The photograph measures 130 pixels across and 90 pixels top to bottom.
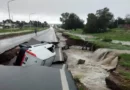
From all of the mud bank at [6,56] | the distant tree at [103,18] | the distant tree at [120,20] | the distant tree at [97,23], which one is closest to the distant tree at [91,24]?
the distant tree at [97,23]

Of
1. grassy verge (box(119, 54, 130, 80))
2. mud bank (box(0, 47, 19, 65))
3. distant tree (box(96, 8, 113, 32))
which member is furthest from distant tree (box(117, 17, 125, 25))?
mud bank (box(0, 47, 19, 65))

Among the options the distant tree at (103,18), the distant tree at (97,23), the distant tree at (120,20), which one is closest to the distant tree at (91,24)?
the distant tree at (97,23)

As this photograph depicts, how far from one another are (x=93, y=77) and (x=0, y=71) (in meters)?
10.4

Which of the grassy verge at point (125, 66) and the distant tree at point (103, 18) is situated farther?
the distant tree at point (103, 18)

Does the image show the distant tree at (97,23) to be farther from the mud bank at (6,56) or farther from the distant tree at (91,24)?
the mud bank at (6,56)

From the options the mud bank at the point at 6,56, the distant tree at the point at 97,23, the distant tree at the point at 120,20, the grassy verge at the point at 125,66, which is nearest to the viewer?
the grassy verge at the point at 125,66

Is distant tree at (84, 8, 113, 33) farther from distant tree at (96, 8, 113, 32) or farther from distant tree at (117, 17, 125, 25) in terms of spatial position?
distant tree at (117, 17, 125, 25)

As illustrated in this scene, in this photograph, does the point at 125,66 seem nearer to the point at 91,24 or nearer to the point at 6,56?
the point at 6,56

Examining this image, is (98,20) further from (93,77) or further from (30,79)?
(30,79)

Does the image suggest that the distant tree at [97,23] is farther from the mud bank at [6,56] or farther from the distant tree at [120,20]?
the mud bank at [6,56]

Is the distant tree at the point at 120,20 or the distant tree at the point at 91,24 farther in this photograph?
the distant tree at the point at 120,20

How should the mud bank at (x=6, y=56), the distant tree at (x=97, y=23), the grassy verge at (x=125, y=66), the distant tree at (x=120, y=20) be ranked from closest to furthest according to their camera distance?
the grassy verge at (x=125, y=66), the mud bank at (x=6, y=56), the distant tree at (x=97, y=23), the distant tree at (x=120, y=20)

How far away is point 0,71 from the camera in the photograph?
6.45 m

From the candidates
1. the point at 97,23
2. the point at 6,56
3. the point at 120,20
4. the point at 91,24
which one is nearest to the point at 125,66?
the point at 6,56
